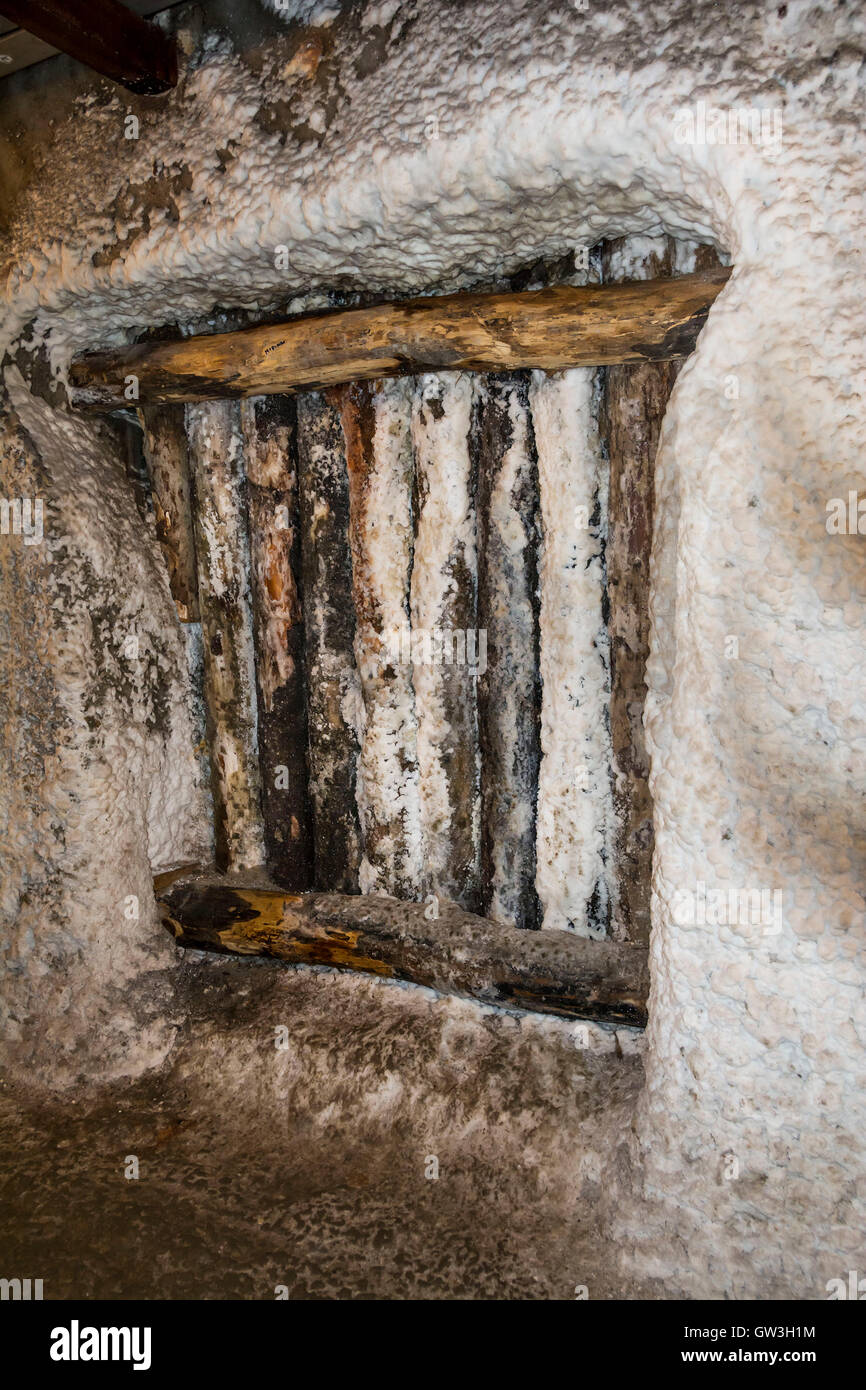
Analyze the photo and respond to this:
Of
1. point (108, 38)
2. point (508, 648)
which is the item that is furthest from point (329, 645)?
point (108, 38)

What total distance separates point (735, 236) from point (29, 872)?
215 centimetres

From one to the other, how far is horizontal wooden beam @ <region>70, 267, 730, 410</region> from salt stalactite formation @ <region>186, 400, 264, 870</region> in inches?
6.2

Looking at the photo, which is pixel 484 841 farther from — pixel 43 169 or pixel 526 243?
pixel 43 169

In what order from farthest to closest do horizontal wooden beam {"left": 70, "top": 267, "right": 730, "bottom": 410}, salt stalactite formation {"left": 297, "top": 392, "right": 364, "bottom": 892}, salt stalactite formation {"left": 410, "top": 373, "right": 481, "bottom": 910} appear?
1. salt stalactite formation {"left": 297, "top": 392, "right": 364, "bottom": 892}
2. salt stalactite formation {"left": 410, "top": 373, "right": 481, "bottom": 910}
3. horizontal wooden beam {"left": 70, "top": 267, "right": 730, "bottom": 410}

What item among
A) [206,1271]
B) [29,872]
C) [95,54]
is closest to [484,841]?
[206,1271]

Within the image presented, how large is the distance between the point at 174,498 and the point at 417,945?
133 cm

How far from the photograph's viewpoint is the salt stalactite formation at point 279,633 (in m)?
2.24

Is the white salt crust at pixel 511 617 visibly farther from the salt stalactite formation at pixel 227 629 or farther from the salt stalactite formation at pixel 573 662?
the salt stalactite formation at pixel 227 629

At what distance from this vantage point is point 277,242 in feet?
6.12

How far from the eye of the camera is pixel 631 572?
1.87m

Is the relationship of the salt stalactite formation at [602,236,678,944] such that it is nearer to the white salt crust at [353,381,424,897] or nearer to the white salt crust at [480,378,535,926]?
the white salt crust at [480,378,535,926]

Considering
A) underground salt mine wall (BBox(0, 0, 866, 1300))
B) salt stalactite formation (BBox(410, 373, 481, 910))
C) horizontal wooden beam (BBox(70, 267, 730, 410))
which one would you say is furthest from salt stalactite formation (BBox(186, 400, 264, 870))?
salt stalactite formation (BBox(410, 373, 481, 910))

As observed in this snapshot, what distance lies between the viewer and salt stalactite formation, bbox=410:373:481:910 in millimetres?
2027

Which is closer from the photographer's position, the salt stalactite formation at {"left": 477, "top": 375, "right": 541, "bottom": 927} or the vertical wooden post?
the vertical wooden post
